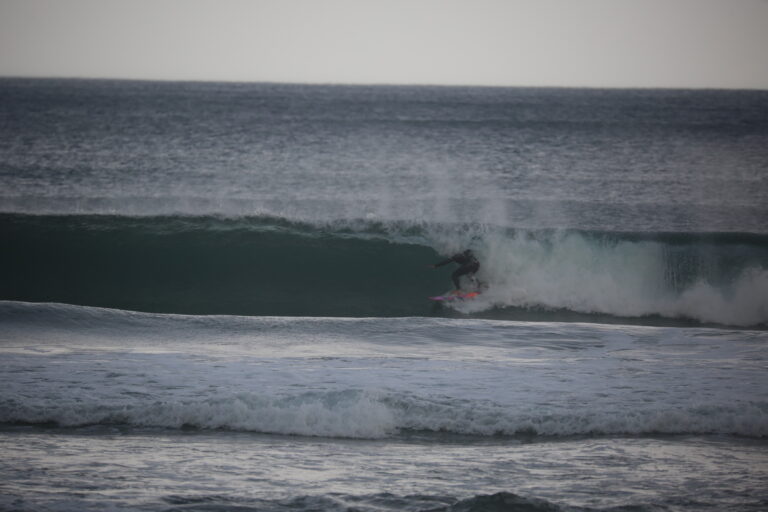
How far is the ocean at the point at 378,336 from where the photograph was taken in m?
5.36

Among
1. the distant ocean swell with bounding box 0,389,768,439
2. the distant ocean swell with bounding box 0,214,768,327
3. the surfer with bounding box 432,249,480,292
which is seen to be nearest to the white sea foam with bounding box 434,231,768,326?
the distant ocean swell with bounding box 0,214,768,327

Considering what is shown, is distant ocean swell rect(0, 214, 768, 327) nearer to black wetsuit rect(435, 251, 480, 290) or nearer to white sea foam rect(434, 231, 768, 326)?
white sea foam rect(434, 231, 768, 326)

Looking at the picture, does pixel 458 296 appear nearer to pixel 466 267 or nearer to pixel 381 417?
pixel 466 267

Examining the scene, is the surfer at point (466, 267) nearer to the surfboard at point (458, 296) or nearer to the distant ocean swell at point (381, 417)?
the surfboard at point (458, 296)

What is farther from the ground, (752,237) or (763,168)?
(763,168)

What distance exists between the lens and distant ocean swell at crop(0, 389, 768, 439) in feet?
21.2

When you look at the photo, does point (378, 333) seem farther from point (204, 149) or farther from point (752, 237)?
point (204, 149)

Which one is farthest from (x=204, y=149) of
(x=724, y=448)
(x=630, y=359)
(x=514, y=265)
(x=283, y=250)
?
(x=724, y=448)

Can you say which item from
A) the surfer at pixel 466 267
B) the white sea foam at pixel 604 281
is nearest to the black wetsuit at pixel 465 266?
the surfer at pixel 466 267

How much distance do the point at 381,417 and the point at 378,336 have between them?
304 cm

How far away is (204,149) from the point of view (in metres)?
34.2

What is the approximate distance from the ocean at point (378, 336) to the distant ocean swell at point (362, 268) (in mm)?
61

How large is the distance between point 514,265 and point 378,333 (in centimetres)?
550

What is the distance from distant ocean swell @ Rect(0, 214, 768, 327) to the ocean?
2.4 inches
